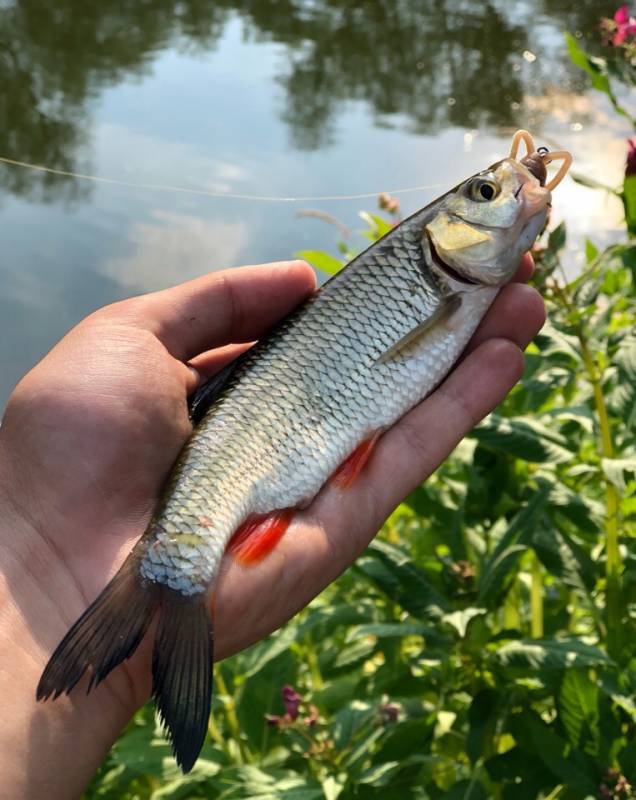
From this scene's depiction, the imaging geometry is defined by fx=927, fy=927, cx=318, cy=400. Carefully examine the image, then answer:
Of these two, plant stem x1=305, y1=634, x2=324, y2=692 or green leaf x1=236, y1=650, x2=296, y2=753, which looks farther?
plant stem x1=305, y1=634, x2=324, y2=692

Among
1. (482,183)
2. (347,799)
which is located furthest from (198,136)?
(347,799)

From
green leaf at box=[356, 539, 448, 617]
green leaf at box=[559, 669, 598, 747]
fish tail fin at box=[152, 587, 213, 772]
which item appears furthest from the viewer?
green leaf at box=[356, 539, 448, 617]

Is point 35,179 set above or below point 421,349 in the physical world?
below

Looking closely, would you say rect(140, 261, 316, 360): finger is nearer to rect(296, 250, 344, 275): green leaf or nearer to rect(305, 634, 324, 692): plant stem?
rect(296, 250, 344, 275): green leaf

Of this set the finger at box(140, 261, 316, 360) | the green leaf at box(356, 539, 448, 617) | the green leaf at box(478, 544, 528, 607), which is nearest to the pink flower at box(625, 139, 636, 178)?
the finger at box(140, 261, 316, 360)

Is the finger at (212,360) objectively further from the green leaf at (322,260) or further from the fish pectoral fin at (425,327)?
the fish pectoral fin at (425,327)

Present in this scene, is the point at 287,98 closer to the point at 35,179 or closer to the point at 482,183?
the point at 35,179

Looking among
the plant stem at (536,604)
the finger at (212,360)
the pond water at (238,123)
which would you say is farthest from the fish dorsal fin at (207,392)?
the pond water at (238,123)

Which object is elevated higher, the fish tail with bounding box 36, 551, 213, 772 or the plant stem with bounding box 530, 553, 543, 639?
the fish tail with bounding box 36, 551, 213, 772

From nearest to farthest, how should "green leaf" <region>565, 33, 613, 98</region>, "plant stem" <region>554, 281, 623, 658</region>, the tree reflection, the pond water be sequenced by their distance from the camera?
"plant stem" <region>554, 281, 623, 658</region> → "green leaf" <region>565, 33, 613, 98</region> → the pond water → the tree reflection
